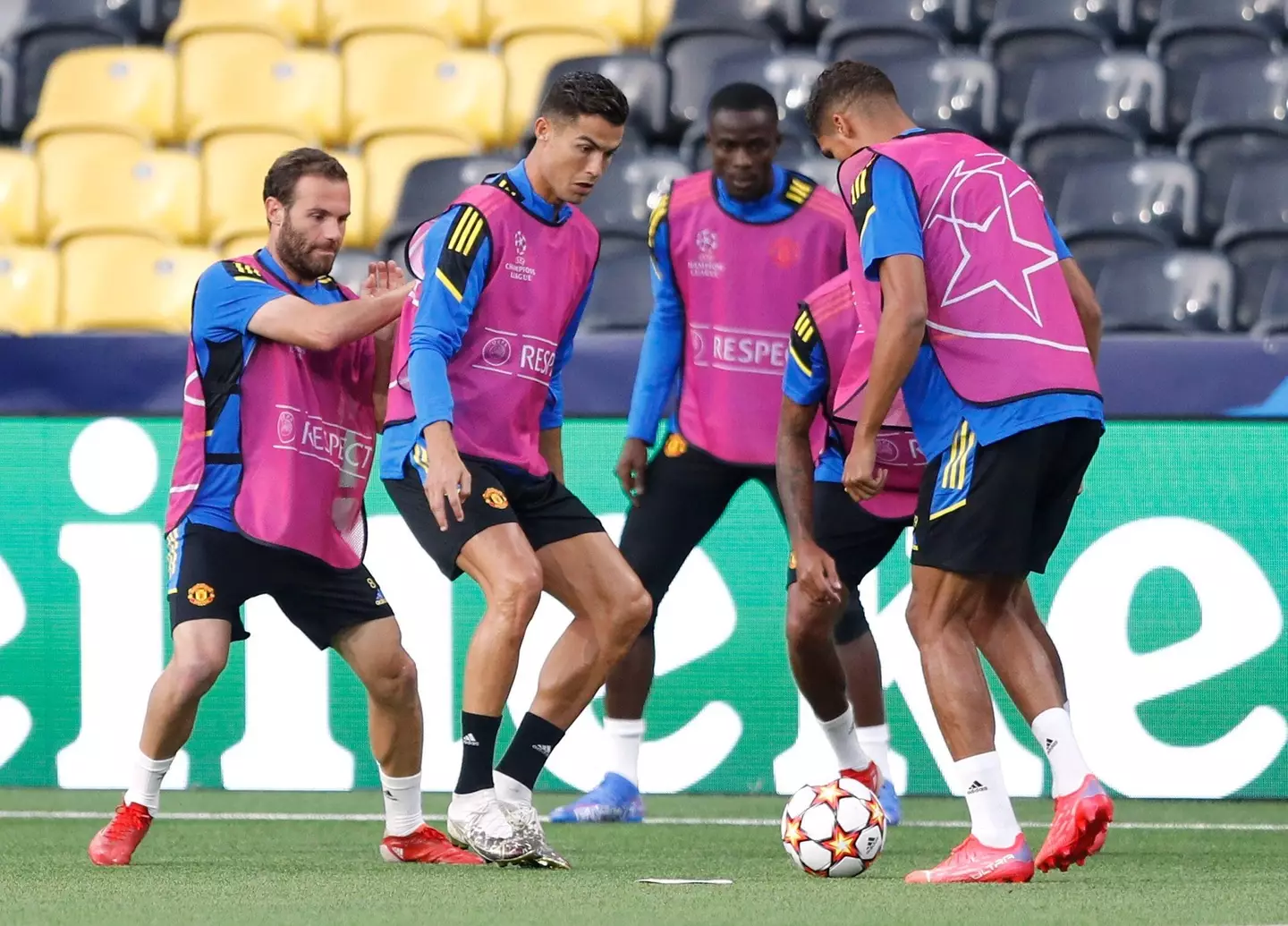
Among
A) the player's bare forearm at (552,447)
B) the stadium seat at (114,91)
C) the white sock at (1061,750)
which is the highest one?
the stadium seat at (114,91)

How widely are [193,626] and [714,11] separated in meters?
6.34

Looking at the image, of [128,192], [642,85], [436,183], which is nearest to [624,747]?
[436,183]

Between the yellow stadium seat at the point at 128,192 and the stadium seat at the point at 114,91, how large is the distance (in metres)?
0.43

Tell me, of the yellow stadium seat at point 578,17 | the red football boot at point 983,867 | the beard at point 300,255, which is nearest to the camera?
the red football boot at point 983,867

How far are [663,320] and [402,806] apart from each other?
197cm

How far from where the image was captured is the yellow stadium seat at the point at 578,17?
35.9 feet

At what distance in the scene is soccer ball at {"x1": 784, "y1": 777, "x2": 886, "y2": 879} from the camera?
485cm

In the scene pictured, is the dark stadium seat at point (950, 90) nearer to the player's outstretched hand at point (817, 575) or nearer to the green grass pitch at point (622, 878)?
the green grass pitch at point (622, 878)

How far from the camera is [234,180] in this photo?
10273 mm

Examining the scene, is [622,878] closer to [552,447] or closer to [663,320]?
[552,447]

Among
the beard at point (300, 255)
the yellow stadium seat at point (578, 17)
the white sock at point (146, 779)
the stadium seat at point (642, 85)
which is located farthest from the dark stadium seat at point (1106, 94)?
the white sock at point (146, 779)

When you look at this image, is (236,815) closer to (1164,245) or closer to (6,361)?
(6,361)

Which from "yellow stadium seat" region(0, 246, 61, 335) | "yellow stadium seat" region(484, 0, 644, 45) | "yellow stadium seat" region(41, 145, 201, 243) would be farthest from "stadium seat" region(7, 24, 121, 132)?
"yellow stadium seat" region(484, 0, 644, 45)

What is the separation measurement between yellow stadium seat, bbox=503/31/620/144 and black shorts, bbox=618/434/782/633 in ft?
14.5
